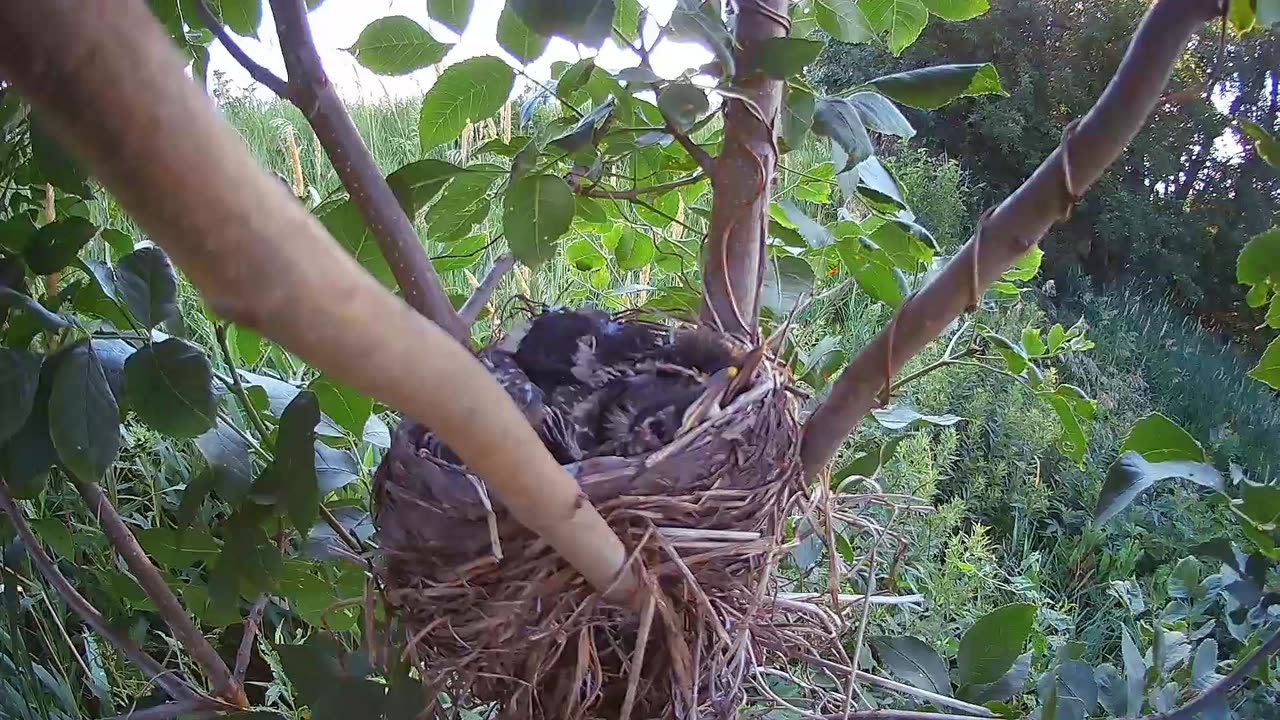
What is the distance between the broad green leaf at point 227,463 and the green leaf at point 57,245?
14cm

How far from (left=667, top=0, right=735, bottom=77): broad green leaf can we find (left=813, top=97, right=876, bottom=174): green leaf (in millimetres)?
81

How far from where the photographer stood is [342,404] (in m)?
0.60

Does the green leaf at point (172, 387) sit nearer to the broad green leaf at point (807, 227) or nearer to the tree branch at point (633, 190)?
the tree branch at point (633, 190)

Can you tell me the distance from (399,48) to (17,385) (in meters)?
0.31

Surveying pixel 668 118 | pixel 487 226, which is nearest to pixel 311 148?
pixel 487 226

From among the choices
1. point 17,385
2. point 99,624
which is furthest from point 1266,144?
point 99,624

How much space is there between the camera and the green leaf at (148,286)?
50 centimetres

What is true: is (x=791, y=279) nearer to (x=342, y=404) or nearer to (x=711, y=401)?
(x=711, y=401)

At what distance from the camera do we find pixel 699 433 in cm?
50

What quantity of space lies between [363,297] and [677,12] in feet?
1.03

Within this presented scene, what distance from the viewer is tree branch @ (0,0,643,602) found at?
141mm

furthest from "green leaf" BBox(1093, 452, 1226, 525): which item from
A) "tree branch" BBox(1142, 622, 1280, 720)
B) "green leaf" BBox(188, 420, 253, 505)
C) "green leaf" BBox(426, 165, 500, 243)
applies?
"green leaf" BBox(188, 420, 253, 505)

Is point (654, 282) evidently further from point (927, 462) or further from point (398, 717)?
point (398, 717)

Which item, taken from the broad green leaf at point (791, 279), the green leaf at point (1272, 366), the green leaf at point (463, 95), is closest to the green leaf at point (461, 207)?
the green leaf at point (463, 95)
